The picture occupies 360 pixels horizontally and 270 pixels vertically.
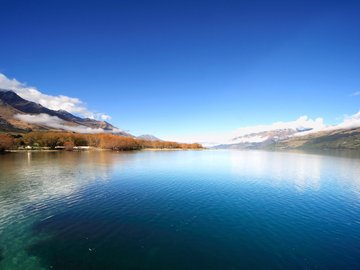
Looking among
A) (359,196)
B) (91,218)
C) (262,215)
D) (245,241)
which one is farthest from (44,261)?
(359,196)

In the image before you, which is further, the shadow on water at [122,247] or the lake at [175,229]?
the lake at [175,229]

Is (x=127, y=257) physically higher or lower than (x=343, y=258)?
higher

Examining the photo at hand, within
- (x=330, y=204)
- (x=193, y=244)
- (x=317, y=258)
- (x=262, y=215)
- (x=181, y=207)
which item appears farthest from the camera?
(x=330, y=204)

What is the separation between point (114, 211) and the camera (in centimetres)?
3303

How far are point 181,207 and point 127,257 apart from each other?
17.2 m

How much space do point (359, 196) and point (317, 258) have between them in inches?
1453

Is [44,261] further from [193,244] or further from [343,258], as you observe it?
[343,258]

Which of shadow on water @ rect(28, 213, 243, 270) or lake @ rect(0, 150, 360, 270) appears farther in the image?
lake @ rect(0, 150, 360, 270)

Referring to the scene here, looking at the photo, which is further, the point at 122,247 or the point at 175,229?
the point at 175,229

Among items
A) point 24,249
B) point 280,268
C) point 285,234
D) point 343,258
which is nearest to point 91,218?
point 24,249

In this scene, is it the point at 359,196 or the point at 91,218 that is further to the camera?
the point at 359,196

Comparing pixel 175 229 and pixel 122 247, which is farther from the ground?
pixel 122 247

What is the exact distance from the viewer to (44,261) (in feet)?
62.7

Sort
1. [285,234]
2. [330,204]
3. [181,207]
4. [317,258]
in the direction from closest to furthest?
[317,258]
[285,234]
[181,207]
[330,204]
